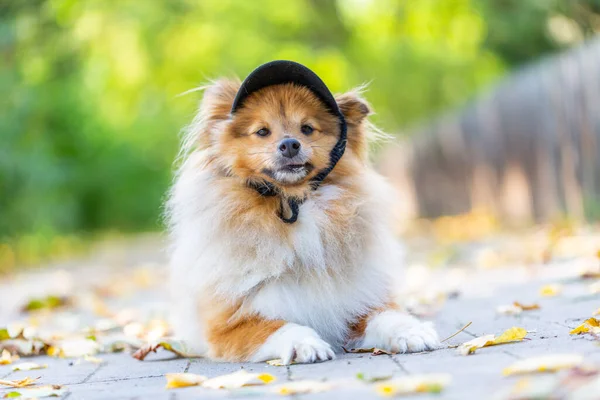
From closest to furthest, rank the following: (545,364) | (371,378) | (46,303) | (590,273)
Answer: (545,364) < (371,378) < (590,273) < (46,303)

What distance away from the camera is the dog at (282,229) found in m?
4.05

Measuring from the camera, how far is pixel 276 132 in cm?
421

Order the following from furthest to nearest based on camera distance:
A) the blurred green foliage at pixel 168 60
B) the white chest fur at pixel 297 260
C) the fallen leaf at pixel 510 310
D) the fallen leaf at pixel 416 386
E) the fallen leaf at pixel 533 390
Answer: the blurred green foliage at pixel 168 60 → the fallen leaf at pixel 510 310 → the white chest fur at pixel 297 260 → the fallen leaf at pixel 416 386 → the fallen leaf at pixel 533 390

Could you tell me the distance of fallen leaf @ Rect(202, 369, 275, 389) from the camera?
3.15 m

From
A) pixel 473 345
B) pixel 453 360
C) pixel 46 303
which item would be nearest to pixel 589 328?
pixel 473 345

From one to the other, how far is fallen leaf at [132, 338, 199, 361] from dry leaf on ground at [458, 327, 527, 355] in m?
1.70

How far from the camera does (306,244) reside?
161 inches

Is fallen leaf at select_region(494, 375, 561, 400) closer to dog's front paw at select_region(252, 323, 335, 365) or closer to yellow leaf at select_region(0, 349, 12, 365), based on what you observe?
dog's front paw at select_region(252, 323, 335, 365)

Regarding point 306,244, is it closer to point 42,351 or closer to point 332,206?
point 332,206

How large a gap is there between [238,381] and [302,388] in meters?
0.37

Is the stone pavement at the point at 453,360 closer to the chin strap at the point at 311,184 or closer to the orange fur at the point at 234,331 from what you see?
the orange fur at the point at 234,331

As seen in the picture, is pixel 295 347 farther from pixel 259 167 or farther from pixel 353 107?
pixel 353 107

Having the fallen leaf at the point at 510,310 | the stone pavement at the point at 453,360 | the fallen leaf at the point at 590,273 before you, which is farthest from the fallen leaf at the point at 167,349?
the fallen leaf at the point at 590,273

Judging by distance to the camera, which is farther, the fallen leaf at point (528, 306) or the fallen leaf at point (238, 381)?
the fallen leaf at point (528, 306)
